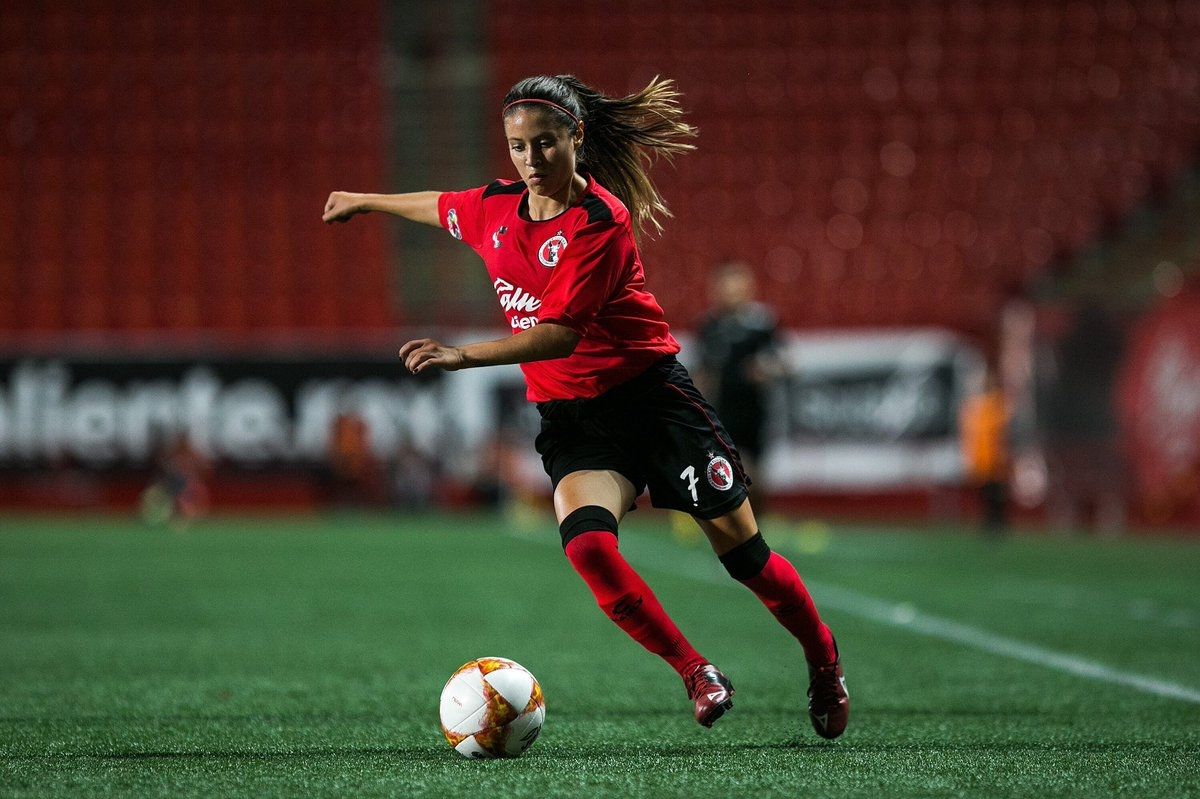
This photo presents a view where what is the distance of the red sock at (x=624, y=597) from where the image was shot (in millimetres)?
3723

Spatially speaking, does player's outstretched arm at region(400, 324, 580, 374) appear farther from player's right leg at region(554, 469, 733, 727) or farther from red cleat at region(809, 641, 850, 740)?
red cleat at region(809, 641, 850, 740)

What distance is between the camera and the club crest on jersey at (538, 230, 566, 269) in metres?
3.72

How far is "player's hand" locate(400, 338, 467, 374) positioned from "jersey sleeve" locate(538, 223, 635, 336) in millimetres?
299

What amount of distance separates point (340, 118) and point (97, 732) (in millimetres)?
17581

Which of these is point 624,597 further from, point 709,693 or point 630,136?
point 630,136

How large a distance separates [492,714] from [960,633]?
11.4 ft

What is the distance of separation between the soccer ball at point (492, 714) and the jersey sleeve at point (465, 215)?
1193 millimetres

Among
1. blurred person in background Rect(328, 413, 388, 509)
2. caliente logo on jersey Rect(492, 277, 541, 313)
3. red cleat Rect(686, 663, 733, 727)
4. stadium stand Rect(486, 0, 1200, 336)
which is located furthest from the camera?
stadium stand Rect(486, 0, 1200, 336)

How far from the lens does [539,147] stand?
3.69 m

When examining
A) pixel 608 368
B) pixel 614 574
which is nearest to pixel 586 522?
pixel 614 574

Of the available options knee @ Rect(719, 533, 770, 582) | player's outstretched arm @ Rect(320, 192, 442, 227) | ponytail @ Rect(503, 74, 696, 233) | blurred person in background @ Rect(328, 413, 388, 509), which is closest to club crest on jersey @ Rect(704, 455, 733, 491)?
knee @ Rect(719, 533, 770, 582)

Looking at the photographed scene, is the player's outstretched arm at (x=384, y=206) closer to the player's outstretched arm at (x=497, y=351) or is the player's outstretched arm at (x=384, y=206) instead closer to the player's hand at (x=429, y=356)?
the player's outstretched arm at (x=497, y=351)

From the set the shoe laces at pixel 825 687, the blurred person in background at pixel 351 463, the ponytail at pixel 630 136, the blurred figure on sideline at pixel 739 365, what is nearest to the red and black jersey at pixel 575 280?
the ponytail at pixel 630 136

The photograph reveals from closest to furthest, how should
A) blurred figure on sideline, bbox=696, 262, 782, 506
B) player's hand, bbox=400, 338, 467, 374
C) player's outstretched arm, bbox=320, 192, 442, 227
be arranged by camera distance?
player's hand, bbox=400, 338, 467, 374 → player's outstretched arm, bbox=320, 192, 442, 227 → blurred figure on sideline, bbox=696, 262, 782, 506
